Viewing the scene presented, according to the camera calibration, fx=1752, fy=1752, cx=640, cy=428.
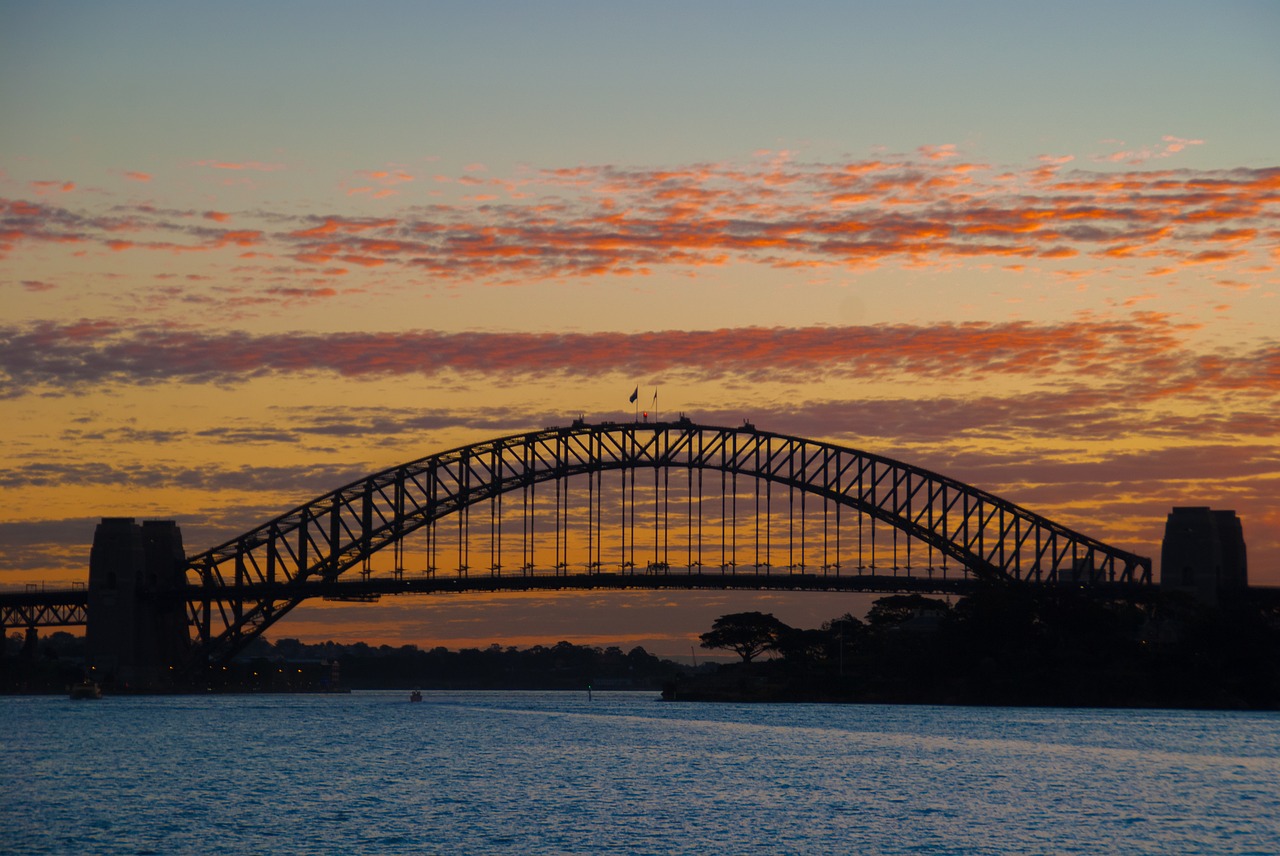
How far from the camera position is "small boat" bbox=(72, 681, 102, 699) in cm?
14512

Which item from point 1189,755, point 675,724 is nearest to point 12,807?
point 1189,755

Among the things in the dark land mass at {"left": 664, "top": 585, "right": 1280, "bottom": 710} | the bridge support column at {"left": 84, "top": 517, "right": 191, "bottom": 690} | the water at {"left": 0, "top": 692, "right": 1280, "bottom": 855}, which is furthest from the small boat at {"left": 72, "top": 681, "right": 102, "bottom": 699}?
the dark land mass at {"left": 664, "top": 585, "right": 1280, "bottom": 710}

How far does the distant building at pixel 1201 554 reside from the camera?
15338 centimetres

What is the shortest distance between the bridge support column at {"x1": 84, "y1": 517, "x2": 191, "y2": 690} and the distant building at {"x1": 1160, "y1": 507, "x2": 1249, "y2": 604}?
86283 mm

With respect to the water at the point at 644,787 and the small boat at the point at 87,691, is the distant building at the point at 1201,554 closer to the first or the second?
the water at the point at 644,787

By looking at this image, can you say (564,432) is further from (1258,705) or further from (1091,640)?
(1258,705)

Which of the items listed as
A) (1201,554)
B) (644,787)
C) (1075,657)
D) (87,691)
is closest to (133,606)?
(87,691)

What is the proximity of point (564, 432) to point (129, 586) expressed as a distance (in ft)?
126

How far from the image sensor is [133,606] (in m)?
146

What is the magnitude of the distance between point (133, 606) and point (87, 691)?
27.9 ft

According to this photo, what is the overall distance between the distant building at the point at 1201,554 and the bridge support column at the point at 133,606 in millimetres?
86283

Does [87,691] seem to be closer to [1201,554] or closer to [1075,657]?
[1075,657]

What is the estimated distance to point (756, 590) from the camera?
14275 centimetres

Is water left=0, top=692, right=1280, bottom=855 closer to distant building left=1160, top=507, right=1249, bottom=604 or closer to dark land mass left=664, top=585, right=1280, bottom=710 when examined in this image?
dark land mass left=664, top=585, right=1280, bottom=710
